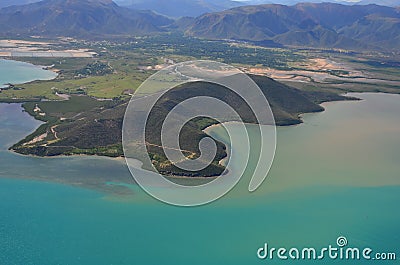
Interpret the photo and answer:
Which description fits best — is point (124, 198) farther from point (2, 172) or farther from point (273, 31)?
point (273, 31)

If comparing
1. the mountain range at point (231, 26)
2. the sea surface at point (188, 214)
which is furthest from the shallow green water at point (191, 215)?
the mountain range at point (231, 26)

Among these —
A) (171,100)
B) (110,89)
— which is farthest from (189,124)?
(110,89)

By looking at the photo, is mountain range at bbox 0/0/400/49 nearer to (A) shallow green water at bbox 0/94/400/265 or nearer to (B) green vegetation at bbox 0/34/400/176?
(B) green vegetation at bbox 0/34/400/176

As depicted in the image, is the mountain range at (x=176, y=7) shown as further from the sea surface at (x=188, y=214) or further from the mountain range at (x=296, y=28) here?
the sea surface at (x=188, y=214)

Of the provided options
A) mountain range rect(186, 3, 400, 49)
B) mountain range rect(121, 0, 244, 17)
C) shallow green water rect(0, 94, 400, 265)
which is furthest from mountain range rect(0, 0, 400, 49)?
shallow green water rect(0, 94, 400, 265)

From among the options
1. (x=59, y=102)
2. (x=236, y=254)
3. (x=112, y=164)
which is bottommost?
(x=236, y=254)

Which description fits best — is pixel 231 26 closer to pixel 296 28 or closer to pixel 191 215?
pixel 296 28
